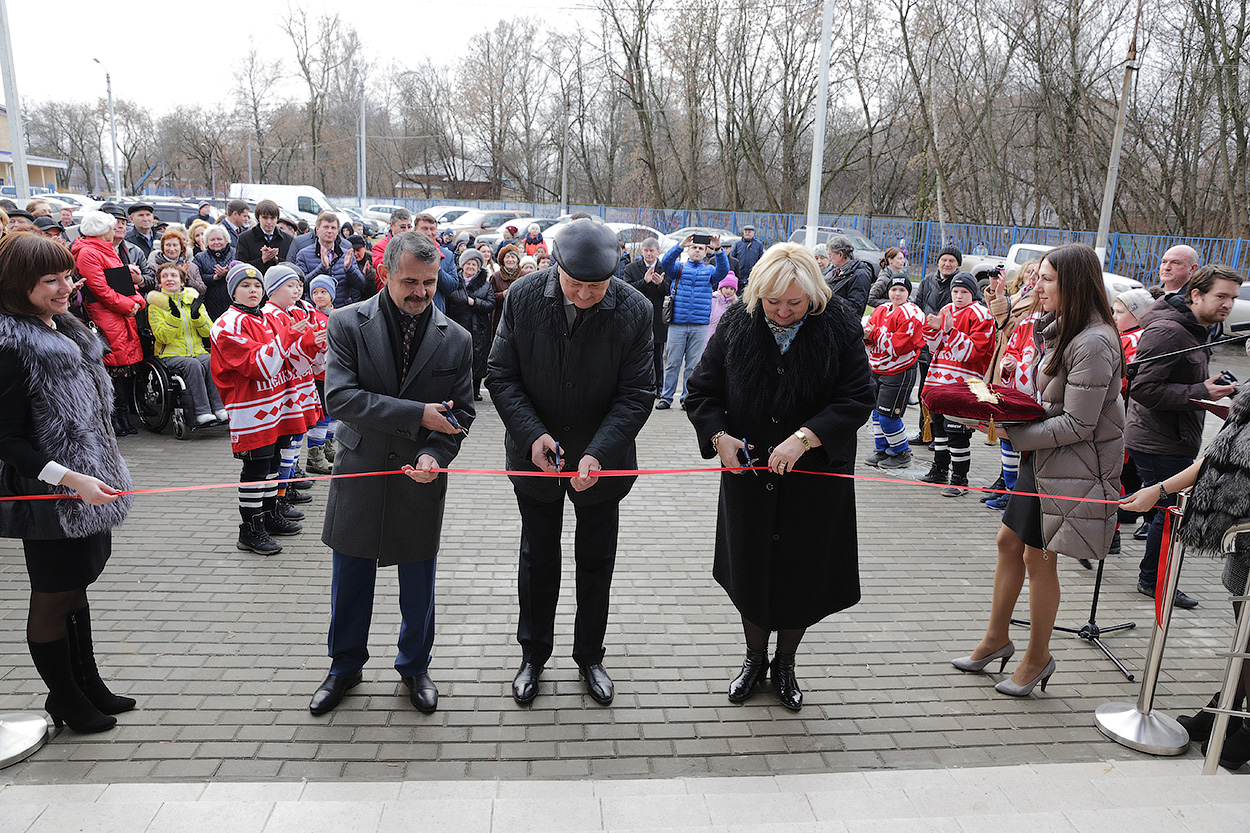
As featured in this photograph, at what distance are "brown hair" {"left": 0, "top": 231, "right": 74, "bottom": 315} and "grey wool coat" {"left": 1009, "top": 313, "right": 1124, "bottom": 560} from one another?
4039 millimetres

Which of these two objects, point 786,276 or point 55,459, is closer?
point 55,459

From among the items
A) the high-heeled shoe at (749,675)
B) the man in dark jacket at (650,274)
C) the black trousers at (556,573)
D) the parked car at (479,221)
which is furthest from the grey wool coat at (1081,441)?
the parked car at (479,221)

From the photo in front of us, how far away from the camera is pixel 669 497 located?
7.21 metres

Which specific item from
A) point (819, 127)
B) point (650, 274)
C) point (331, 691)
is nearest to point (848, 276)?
point (650, 274)

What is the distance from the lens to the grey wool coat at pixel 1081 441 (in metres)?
3.66

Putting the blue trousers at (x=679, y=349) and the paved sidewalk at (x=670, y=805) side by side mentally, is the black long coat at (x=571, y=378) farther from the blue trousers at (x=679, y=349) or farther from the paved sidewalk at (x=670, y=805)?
the blue trousers at (x=679, y=349)

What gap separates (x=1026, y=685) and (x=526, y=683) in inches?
93.5

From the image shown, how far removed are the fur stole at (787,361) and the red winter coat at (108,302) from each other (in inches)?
261

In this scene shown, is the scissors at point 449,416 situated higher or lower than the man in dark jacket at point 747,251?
lower

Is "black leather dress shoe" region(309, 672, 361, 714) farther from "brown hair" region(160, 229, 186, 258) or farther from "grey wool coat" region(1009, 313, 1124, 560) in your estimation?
"brown hair" region(160, 229, 186, 258)

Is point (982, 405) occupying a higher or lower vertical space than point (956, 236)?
lower

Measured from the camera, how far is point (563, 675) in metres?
4.06

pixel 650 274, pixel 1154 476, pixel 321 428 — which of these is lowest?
pixel 321 428

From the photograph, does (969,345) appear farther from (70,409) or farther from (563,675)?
(70,409)
